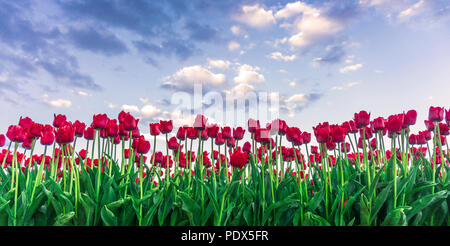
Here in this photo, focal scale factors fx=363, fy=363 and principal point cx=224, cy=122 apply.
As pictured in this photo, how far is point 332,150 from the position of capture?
645 cm

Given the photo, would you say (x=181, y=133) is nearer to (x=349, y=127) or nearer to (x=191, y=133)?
(x=191, y=133)

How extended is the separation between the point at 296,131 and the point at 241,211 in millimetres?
1327

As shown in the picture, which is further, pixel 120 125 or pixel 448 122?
pixel 448 122

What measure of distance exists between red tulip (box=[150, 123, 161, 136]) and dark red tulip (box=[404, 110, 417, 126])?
342cm

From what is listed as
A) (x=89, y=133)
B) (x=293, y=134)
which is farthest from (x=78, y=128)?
(x=293, y=134)

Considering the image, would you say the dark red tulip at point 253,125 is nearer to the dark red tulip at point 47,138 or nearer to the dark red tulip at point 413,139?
the dark red tulip at point 47,138

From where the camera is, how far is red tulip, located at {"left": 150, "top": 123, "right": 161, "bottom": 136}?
16.7ft

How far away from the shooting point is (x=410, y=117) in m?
4.88
